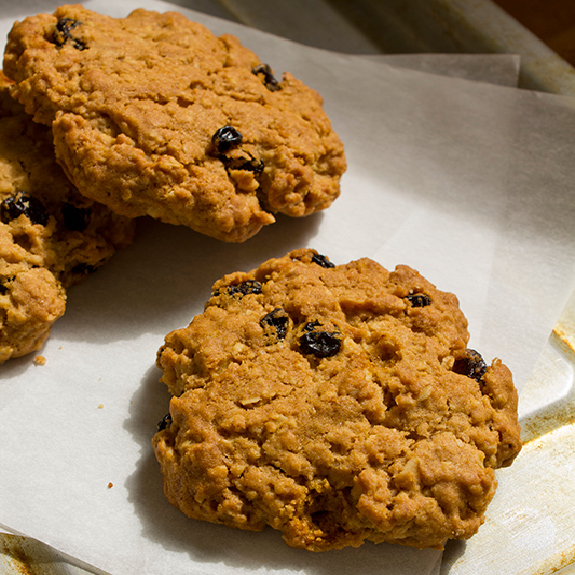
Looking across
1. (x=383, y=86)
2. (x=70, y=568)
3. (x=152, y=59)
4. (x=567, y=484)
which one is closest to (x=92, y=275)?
(x=152, y=59)

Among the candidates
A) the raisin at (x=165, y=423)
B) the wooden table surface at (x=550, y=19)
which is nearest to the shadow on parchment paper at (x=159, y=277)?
the raisin at (x=165, y=423)

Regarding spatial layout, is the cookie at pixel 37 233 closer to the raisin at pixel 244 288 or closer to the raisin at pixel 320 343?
the raisin at pixel 244 288

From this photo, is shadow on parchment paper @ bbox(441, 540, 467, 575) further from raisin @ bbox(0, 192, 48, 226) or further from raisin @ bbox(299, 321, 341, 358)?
raisin @ bbox(0, 192, 48, 226)

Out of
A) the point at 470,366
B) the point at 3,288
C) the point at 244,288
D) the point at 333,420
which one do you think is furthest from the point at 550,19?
the point at 3,288

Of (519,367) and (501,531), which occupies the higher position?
(519,367)

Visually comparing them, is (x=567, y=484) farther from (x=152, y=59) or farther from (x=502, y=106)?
(x=152, y=59)

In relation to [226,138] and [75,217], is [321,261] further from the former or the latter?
[75,217]
